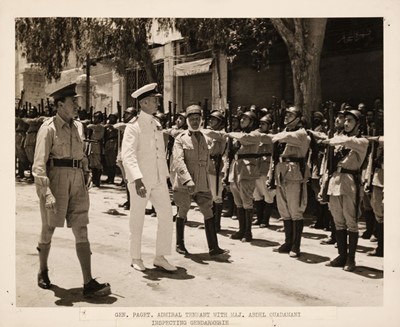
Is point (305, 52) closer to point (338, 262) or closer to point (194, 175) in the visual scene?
point (194, 175)

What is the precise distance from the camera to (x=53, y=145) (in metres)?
4.62

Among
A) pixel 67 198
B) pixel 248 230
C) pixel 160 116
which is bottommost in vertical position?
pixel 248 230

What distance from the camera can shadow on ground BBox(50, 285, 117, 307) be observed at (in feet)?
15.0

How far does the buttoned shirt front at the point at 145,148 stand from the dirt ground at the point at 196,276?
96cm

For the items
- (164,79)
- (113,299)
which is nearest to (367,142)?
(113,299)

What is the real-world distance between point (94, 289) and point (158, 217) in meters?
1.11

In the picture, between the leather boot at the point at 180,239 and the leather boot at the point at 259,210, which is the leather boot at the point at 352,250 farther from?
the leather boot at the point at 259,210

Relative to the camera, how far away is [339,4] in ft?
16.0

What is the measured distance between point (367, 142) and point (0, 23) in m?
3.61

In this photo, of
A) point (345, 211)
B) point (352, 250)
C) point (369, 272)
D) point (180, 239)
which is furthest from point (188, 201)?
point (369, 272)

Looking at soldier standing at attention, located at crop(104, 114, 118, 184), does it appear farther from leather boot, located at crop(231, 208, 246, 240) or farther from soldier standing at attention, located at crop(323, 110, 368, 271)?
Answer: soldier standing at attention, located at crop(323, 110, 368, 271)

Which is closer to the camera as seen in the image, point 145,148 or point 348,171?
point 145,148

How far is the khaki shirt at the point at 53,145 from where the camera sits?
14.7ft

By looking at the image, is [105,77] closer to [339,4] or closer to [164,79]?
[164,79]
